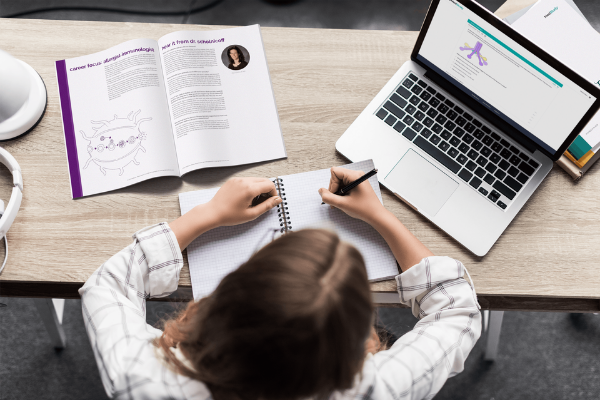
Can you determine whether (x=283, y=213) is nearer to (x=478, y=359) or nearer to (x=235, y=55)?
(x=235, y=55)

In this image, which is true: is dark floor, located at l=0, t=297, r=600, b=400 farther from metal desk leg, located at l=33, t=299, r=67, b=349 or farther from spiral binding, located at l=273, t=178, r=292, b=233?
spiral binding, located at l=273, t=178, r=292, b=233

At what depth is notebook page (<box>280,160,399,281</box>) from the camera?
0.85 metres

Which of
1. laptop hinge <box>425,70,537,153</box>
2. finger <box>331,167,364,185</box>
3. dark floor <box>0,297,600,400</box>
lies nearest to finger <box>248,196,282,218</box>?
finger <box>331,167,364,185</box>

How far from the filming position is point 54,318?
1.38m

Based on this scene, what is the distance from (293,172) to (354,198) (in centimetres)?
13

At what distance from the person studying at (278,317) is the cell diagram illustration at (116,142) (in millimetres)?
158

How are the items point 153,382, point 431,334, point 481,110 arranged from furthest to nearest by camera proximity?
point 481,110
point 431,334
point 153,382

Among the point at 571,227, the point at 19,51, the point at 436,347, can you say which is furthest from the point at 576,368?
the point at 19,51

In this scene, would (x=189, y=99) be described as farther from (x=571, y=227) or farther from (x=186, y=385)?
(x=571, y=227)

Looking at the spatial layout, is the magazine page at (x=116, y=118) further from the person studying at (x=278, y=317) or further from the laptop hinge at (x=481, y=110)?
the laptop hinge at (x=481, y=110)

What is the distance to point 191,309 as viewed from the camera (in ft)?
2.51

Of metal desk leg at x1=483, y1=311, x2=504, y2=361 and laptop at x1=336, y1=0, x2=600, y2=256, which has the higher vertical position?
laptop at x1=336, y1=0, x2=600, y2=256

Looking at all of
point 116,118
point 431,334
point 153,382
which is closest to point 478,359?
point 431,334

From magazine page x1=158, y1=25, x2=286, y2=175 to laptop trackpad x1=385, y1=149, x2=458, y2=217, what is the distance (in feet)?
0.73
